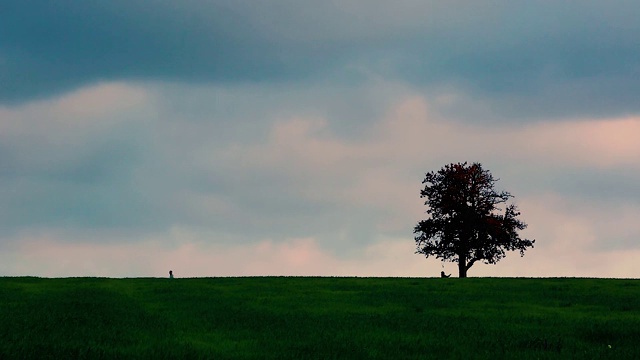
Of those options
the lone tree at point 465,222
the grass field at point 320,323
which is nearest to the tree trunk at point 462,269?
the lone tree at point 465,222

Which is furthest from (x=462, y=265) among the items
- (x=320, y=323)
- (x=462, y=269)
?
(x=320, y=323)

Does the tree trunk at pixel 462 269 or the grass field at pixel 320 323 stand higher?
the tree trunk at pixel 462 269

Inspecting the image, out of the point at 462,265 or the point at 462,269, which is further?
the point at 462,269

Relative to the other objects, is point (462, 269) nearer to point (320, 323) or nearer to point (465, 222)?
point (465, 222)

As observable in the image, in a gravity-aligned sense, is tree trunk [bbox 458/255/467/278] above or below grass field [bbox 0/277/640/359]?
above

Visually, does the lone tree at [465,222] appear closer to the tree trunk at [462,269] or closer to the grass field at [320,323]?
the tree trunk at [462,269]

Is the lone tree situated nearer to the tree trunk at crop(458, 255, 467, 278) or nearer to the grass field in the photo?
the tree trunk at crop(458, 255, 467, 278)

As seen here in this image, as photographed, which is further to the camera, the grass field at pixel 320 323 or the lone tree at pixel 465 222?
the lone tree at pixel 465 222

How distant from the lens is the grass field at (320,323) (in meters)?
18.1

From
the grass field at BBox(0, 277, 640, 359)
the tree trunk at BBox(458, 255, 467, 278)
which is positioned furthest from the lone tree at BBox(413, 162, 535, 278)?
the grass field at BBox(0, 277, 640, 359)

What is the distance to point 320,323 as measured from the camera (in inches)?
972

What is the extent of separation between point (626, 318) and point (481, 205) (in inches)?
2145

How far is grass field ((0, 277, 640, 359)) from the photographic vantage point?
1814cm

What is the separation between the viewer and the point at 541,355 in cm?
1797
